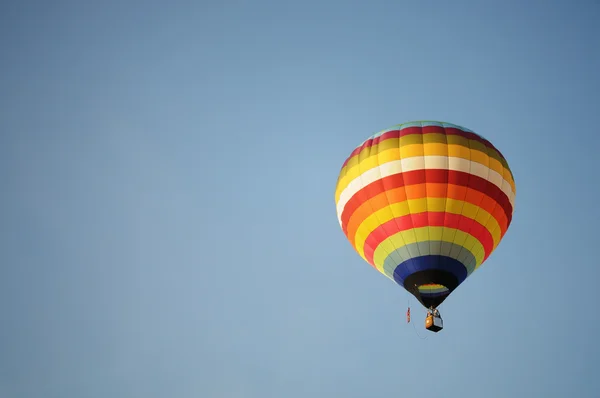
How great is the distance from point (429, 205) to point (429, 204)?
0.03 m

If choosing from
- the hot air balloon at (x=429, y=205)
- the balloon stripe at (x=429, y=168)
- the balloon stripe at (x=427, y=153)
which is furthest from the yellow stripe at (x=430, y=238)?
the balloon stripe at (x=427, y=153)

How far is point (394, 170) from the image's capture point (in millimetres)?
18422

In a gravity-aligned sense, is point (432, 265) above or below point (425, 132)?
below

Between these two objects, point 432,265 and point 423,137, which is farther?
point 423,137

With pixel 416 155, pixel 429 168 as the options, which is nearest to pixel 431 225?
pixel 429 168

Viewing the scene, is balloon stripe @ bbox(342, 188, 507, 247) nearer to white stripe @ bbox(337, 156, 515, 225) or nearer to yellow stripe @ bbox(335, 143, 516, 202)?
white stripe @ bbox(337, 156, 515, 225)

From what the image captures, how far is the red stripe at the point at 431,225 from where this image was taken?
59.0ft

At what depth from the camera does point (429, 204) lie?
18.0 meters

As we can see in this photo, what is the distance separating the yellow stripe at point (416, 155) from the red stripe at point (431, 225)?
168 centimetres

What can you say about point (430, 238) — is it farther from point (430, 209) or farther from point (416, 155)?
point (416, 155)

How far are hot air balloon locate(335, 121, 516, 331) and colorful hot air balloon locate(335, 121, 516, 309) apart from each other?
0.03 meters

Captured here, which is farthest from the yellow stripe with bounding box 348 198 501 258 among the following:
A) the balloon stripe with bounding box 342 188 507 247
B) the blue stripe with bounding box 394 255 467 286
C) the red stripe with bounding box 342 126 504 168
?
the red stripe with bounding box 342 126 504 168

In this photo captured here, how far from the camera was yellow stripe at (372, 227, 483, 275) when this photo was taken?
17922mm

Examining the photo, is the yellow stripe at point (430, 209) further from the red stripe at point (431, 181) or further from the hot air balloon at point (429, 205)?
the red stripe at point (431, 181)
